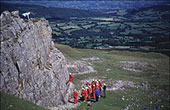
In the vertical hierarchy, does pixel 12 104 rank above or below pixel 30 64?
below

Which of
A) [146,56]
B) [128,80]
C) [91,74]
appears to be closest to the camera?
[128,80]

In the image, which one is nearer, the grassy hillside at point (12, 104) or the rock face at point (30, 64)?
the grassy hillside at point (12, 104)

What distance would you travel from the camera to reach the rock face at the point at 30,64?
106 feet

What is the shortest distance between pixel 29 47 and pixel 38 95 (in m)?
9.20

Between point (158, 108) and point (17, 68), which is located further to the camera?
point (158, 108)

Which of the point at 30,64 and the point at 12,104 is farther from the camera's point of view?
the point at 30,64

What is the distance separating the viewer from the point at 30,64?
116 ft

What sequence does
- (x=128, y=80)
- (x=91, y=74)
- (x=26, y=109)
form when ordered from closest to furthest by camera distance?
(x=26, y=109) < (x=128, y=80) < (x=91, y=74)

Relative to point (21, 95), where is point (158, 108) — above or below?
below

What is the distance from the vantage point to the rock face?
1271 inches

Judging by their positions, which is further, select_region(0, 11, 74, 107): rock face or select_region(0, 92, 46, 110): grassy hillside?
select_region(0, 11, 74, 107): rock face

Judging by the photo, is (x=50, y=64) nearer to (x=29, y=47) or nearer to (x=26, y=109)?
(x=29, y=47)

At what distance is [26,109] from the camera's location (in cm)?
2708

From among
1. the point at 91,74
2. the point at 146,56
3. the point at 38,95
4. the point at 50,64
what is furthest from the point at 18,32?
the point at 146,56
